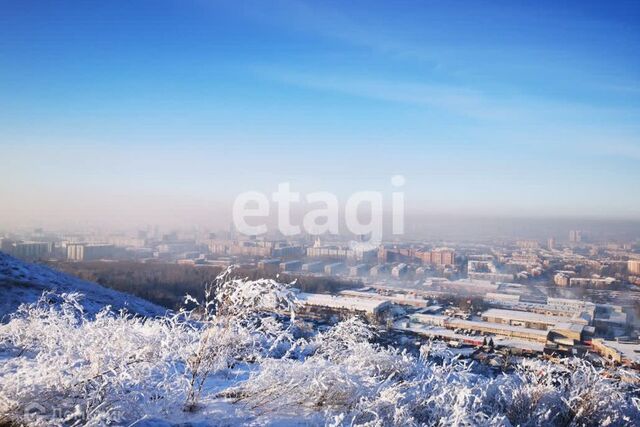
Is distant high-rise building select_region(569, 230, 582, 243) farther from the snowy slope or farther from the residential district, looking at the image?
the snowy slope

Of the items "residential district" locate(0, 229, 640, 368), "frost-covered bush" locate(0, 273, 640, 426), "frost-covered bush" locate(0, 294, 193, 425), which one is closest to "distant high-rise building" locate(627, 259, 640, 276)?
"residential district" locate(0, 229, 640, 368)

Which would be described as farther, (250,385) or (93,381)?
(250,385)

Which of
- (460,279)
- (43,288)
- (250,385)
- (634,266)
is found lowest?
(460,279)

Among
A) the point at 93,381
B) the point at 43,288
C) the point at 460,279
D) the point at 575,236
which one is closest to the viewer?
the point at 93,381

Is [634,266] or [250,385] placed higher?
[250,385]

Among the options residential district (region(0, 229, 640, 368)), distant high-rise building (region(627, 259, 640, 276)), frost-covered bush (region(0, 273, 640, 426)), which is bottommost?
residential district (region(0, 229, 640, 368))

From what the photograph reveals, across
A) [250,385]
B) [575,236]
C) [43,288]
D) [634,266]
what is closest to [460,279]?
[634,266]

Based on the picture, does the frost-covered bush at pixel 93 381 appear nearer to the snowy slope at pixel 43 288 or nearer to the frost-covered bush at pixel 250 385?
the frost-covered bush at pixel 250 385

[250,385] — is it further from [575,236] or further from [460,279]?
[575,236]

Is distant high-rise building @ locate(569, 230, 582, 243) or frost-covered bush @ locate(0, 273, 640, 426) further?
distant high-rise building @ locate(569, 230, 582, 243)
